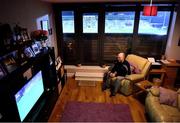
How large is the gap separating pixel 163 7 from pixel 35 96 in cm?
391

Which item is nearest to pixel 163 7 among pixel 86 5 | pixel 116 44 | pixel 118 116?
pixel 116 44

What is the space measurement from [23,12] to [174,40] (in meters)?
3.85

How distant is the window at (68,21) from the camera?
443 cm

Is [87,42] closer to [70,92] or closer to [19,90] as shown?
[70,92]

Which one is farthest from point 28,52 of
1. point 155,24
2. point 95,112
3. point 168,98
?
point 155,24

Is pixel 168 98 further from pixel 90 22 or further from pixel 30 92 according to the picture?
pixel 90 22

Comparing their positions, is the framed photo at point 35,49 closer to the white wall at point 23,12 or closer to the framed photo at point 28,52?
the framed photo at point 28,52

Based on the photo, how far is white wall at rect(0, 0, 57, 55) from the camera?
7.00 ft

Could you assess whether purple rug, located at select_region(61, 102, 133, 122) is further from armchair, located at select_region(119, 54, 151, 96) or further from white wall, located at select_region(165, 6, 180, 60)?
white wall, located at select_region(165, 6, 180, 60)

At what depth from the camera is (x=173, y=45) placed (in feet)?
13.8

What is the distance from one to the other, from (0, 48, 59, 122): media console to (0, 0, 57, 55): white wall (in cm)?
62

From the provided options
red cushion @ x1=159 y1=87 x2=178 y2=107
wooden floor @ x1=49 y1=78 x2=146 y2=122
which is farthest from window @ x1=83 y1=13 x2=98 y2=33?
red cushion @ x1=159 y1=87 x2=178 y2=107

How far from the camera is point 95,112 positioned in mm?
3184

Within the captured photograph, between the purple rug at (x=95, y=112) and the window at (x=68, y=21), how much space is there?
7.33ft
